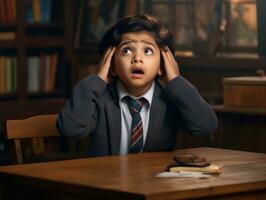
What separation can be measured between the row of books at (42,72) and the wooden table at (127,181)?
3.97 metres

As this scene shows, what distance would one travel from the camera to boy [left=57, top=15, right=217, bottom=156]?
10.5ft

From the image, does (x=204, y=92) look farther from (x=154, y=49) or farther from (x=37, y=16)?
(x=154, y=49)

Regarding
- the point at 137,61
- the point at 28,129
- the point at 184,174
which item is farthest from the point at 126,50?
the point at 184,174

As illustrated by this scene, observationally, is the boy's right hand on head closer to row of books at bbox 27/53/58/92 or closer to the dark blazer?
the dark blazer

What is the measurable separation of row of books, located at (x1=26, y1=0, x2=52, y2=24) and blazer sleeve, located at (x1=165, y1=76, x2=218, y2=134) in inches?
149

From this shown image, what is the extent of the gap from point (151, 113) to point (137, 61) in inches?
8.0

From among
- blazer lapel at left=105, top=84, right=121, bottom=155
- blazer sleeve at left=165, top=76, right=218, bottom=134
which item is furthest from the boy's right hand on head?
blazer sleeve at left=165, top=76, right=218, bottom=134

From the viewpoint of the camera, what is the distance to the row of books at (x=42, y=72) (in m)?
6.92

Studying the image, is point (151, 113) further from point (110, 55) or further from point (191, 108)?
point (110, 55)

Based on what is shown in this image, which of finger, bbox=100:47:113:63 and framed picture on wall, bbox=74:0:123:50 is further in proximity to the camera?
framed picture on wall, bbox=74:0:123:50

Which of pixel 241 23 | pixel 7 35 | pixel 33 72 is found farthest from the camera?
pixel 33 72

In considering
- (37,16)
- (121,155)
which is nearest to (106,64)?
(121,155)

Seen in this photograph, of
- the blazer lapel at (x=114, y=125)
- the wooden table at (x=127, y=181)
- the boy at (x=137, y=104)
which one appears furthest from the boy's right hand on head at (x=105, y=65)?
the wooden table at (x=127, y=181)

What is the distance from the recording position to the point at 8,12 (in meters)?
6.69
